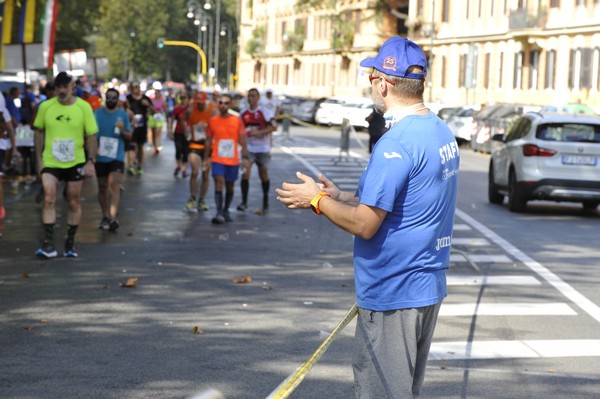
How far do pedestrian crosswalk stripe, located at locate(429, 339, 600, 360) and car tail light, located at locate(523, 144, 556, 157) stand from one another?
11109 millimetres

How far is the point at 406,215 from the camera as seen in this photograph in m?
4.87

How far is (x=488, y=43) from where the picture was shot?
2613 inches

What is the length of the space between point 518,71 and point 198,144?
43742mm

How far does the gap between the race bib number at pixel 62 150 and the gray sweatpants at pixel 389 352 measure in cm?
879

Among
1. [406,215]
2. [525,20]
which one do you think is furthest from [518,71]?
[406,215]

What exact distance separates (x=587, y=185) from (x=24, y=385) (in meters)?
13.8

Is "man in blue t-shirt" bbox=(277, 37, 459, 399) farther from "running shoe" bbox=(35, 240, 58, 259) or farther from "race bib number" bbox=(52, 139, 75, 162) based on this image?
"running shoe" bbox=(35, 240, 58, 259)

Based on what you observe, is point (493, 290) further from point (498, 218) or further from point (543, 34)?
point (543, 34)

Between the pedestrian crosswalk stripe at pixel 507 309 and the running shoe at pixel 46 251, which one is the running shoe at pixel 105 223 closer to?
the running shoe at pixel 46 251

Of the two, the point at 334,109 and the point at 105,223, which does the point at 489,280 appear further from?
the point at 334,109

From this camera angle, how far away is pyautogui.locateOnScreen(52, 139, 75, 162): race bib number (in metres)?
13.4

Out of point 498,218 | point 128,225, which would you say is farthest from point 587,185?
point 128,225

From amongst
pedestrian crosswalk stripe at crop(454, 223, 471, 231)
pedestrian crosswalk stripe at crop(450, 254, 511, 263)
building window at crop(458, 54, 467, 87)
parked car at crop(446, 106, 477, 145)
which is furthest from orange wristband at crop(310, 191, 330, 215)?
building window at crop(458, 54, 467, 87)

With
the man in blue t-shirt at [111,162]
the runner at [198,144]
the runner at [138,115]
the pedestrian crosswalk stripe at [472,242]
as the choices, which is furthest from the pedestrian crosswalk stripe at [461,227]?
the runner at [138,115]
